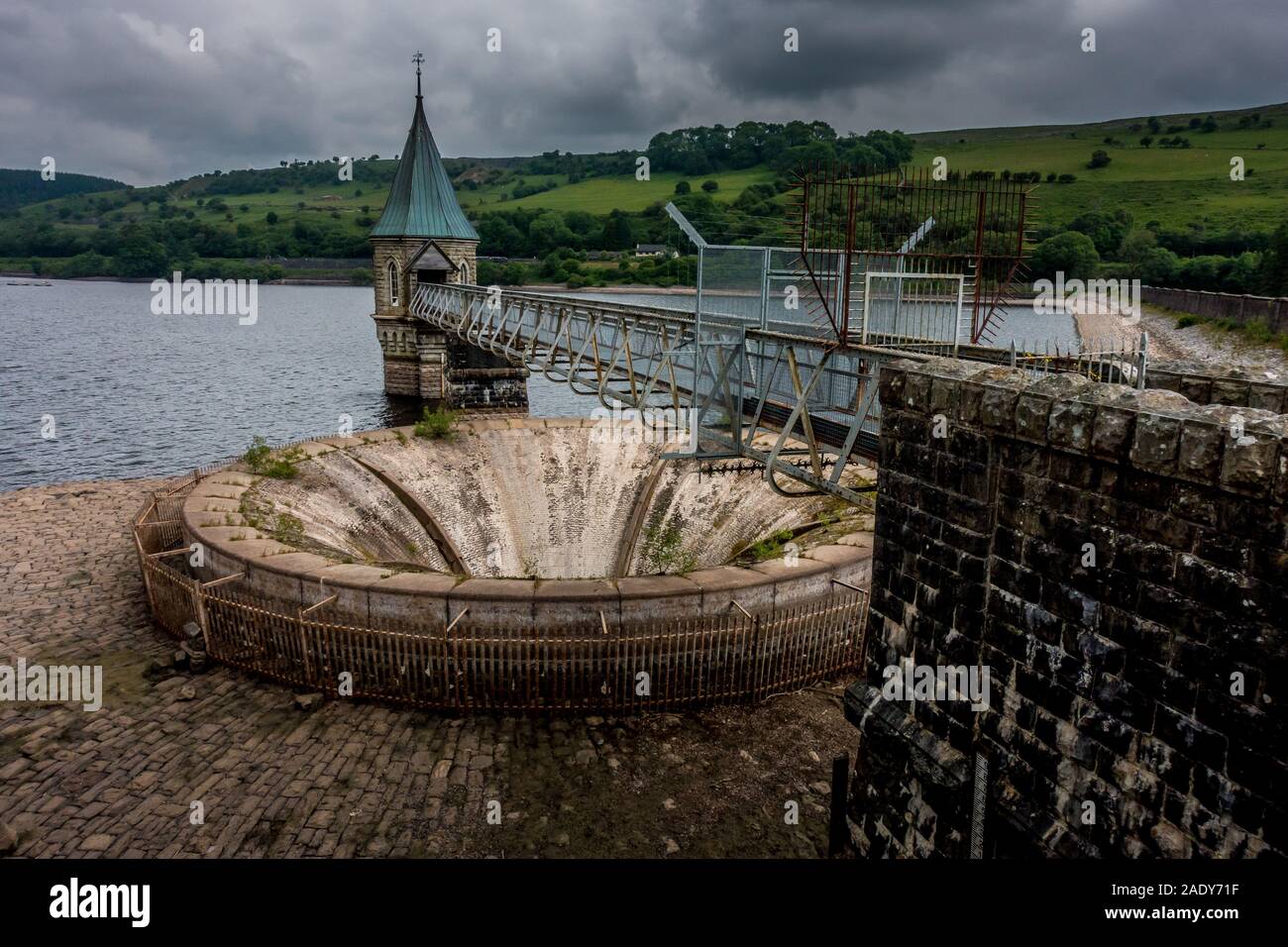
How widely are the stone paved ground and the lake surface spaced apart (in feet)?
83.9

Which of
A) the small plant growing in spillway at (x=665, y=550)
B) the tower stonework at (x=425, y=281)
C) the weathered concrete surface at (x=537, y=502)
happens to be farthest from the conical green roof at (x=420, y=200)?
the small plant growing in spillway at (x=665, y=550)

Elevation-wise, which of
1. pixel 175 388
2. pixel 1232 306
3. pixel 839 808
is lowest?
pixel 839 808

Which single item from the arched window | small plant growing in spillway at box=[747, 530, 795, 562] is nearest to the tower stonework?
the arched window

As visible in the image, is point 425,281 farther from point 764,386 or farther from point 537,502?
point 764,386

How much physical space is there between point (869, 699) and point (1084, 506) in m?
2.81

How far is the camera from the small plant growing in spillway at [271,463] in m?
19.2

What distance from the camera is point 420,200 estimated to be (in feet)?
143

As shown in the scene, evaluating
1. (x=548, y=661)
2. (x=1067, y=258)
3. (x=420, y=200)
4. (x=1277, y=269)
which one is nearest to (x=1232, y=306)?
(x=1277, y=269)

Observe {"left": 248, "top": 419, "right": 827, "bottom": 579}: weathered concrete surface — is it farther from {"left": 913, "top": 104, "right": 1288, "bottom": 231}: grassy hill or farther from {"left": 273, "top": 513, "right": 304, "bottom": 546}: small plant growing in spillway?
{"left": 913, "top": 104, "right": 1288, "bottom": 231}: grassy hill

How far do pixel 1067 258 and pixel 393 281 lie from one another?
109ft

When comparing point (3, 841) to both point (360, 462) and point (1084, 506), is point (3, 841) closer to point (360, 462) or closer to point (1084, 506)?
point (1084, 506)

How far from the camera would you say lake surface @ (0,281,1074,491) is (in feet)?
128

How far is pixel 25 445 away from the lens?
1529 inches

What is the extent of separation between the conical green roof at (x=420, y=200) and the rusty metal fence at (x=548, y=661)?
32.8 meters
